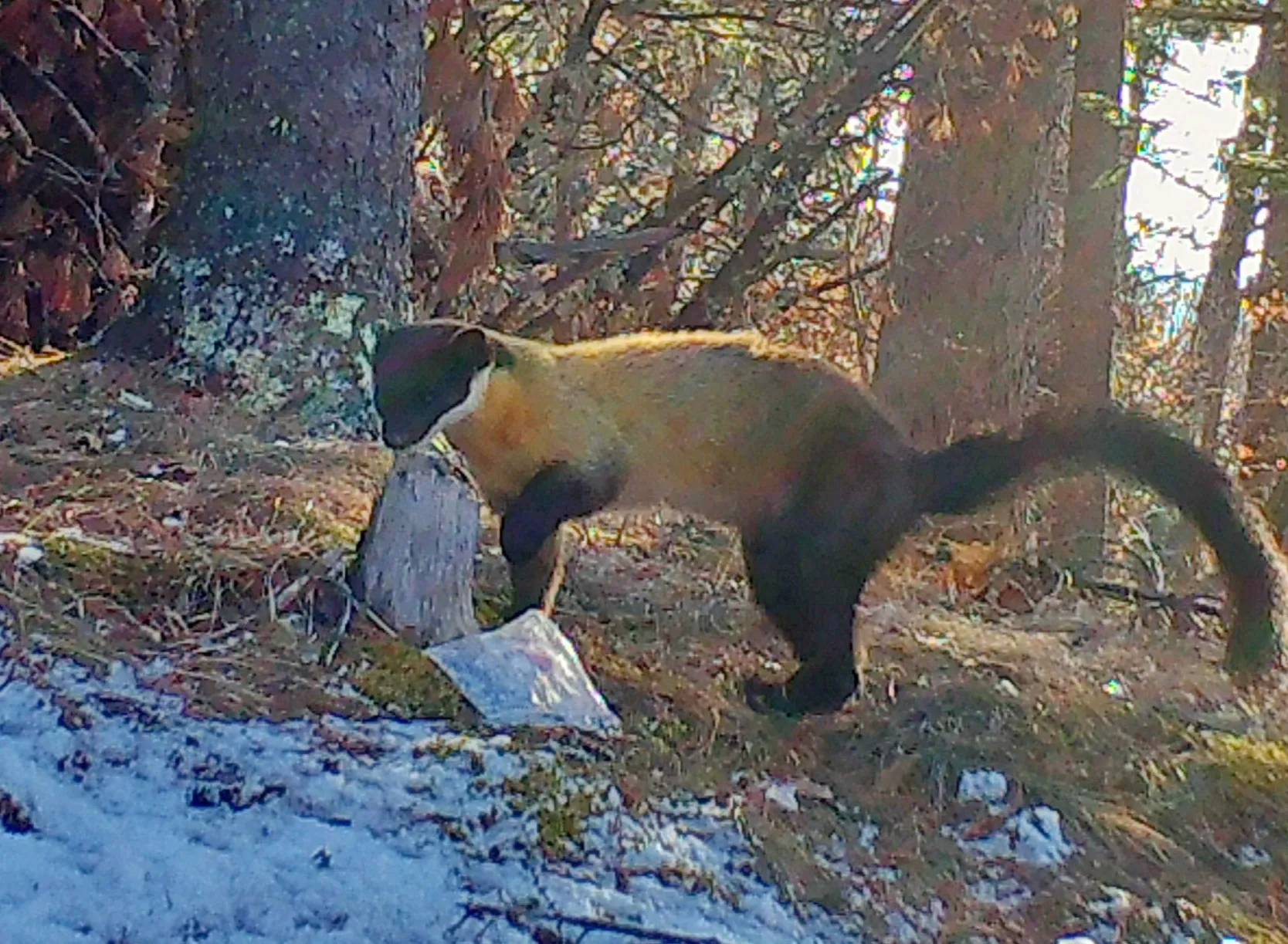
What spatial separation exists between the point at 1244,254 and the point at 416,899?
9826 millimetres

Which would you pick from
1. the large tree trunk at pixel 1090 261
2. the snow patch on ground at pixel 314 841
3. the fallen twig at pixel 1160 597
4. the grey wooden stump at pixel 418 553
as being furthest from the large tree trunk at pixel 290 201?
the large tree trunk at pixel 1090 261

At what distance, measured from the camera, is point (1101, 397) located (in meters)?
8.18

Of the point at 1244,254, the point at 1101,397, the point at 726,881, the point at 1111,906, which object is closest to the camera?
the point at 726,881

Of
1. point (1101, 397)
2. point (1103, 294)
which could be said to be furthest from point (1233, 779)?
point (1103, 294)

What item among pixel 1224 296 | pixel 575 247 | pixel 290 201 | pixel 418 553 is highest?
pixel 290 201

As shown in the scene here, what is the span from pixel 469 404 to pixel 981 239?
3481 millimetres

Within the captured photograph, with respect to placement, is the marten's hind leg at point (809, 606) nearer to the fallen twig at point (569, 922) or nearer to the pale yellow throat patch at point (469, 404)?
the pale yellow throat patch at point (469, 404)

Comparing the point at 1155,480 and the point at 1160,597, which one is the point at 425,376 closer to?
the point at 1155,480

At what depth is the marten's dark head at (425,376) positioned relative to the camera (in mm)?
4090

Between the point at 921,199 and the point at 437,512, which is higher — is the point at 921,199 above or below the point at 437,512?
above

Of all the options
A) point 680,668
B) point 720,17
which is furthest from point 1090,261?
point 680,668

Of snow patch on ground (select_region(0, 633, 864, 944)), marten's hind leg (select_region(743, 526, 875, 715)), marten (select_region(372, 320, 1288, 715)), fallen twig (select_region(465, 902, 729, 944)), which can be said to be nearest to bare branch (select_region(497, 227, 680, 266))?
marten (select_region(372, 320, 1288, 715))

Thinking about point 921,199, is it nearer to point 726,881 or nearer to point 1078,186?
point 1078,186

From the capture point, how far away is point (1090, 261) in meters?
8.84
